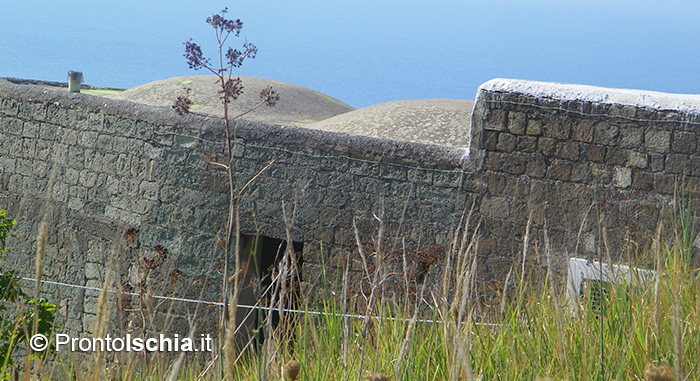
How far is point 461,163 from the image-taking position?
16.9ft

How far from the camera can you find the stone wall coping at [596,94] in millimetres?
4703

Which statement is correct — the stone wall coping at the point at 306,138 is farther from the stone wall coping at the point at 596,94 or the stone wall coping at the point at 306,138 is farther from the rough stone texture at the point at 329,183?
the stone wall coping at the point at 596,94

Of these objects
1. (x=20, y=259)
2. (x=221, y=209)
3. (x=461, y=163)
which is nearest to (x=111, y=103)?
(x=221, y=209)

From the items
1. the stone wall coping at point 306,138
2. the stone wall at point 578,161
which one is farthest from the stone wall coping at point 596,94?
the stone wall coping at point 306,138

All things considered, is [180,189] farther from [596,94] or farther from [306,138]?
[596,94]

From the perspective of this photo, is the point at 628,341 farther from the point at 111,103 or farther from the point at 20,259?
the point at 20,259

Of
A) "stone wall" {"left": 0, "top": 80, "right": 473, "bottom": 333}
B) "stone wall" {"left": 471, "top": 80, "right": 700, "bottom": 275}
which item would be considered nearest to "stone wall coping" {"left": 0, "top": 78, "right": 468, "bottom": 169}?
"stone wall" {"left": 0, "top": 80, "right": 473, "bottom": 333}

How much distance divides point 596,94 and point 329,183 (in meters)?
2.11

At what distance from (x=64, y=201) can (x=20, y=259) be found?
2.89ft

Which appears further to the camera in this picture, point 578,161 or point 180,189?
point 180,189

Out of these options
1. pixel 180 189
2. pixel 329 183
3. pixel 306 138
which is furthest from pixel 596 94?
pixel 180 189

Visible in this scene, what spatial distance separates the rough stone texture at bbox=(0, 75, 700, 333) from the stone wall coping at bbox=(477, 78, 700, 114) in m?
0.03

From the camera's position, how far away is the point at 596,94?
4840 mm

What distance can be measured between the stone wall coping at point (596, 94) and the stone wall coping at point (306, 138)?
1.90 feet
